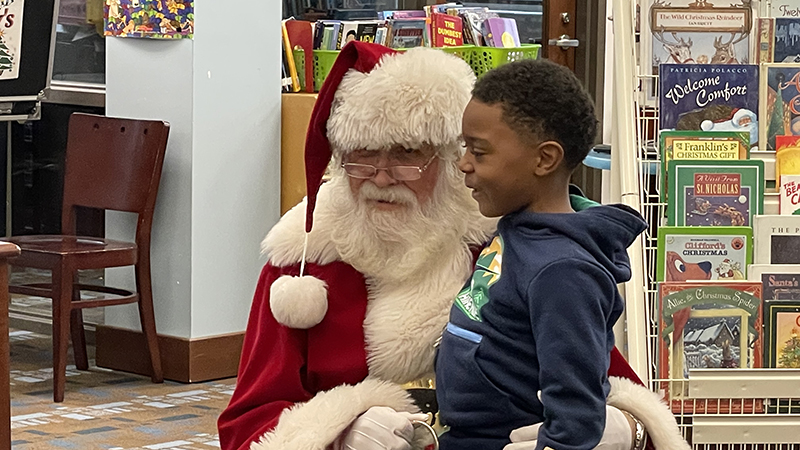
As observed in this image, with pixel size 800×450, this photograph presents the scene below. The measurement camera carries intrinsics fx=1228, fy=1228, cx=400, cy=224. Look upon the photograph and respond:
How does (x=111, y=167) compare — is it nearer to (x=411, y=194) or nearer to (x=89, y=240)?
(x=89, y=240)

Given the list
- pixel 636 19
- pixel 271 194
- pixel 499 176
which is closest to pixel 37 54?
pixel 271 194

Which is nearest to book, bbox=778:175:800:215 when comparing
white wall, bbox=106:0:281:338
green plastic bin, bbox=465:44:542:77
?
green plastic bin, bbox=465:44:542:77

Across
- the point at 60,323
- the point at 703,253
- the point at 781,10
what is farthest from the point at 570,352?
the point at 60,323

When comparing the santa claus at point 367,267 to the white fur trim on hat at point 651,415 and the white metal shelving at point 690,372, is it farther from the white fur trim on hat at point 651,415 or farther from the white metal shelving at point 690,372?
the white metal shelving at point 690,372

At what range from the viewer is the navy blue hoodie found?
1501 millimetres

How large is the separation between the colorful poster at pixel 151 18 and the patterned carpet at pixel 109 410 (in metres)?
1.29

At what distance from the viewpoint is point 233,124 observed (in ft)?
15.0

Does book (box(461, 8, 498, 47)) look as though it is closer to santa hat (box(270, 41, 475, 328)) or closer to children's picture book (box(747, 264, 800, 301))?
children's picture book (box(747, 264, 800, 301))

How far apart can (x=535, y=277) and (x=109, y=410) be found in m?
2.95

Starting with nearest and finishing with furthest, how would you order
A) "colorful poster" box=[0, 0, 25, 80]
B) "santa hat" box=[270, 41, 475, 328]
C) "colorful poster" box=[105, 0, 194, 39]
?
"santa hat" box=[270, 41, 475, 328]
"colorful poster" box=[0, 0, 25, 80]
"colorful poster" box=[105, 0, 194, 39]

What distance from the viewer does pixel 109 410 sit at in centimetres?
419

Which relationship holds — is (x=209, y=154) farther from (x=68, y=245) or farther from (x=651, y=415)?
(x=651, y=415)

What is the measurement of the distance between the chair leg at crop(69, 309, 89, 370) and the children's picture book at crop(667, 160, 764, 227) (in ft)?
9.45

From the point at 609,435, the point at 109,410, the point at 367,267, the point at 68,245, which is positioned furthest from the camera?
the point at 68,245
